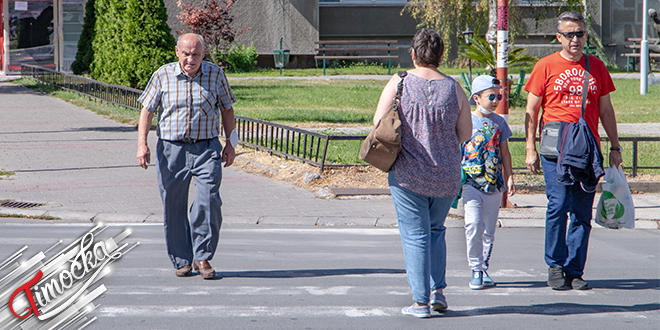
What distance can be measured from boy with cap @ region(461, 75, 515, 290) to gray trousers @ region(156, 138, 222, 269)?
1.87 metres

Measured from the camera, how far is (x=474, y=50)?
54.9 feet

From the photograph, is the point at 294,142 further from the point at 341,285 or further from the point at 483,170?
the point at 483,170

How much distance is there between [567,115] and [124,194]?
5.76 m

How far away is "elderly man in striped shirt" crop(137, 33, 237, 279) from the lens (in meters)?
5.39

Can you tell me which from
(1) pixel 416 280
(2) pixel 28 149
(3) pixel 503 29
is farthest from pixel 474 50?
(1) pixel 416 280

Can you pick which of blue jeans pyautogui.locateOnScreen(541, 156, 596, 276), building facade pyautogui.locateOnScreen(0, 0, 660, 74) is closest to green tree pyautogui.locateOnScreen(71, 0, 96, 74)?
building facade pyautogui.locateOnScreen(0, 0, 660, 74)

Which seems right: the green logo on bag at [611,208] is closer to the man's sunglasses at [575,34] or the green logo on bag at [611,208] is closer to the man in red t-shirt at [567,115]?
the man in red t-shirt at [567,115]

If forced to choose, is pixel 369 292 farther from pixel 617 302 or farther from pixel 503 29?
pixel 503 29

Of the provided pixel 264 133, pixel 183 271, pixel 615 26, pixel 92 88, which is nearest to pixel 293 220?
pixel 183 271

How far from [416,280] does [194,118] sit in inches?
82.0

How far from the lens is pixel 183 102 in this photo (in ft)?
17.8

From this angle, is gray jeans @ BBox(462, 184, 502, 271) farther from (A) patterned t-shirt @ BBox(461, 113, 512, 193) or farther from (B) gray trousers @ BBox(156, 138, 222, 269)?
(B) gray trousers @ BBox(156, 138, 222, 269)

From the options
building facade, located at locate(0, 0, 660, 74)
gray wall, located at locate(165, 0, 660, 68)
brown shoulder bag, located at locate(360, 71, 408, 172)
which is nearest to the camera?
brown shoulder bag, located at locate(360, 71, 408, 172)

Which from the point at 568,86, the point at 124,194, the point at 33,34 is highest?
the point at 33,34
